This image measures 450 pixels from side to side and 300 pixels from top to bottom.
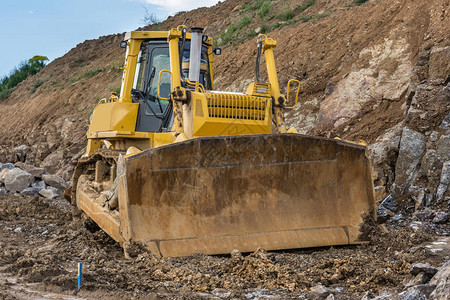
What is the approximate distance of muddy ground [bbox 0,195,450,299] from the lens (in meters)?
4.21

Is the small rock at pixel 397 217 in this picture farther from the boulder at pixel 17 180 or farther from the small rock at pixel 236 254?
the boulder at pixel 17 180

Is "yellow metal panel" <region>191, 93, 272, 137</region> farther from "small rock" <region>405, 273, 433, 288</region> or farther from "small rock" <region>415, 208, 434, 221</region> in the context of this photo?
"small rock" <region>405, 273, 433, 288</region>

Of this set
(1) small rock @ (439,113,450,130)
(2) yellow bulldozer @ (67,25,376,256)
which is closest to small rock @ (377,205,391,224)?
(2) yellow bulldozer @ (67,25,376,256)

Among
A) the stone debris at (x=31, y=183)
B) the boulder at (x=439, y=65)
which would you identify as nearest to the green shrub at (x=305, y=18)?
the boulder at (x=439, y=65)

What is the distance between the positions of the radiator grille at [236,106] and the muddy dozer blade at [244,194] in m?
0.98

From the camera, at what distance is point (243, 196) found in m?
5.71

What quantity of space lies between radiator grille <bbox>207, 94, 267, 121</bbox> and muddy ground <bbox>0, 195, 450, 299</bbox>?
1.81 m

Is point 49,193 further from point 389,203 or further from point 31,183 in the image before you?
point 389,203

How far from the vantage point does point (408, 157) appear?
8.71 meters

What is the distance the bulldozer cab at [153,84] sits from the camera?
772cm

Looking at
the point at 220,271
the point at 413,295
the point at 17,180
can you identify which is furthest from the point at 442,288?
the point at 17,180

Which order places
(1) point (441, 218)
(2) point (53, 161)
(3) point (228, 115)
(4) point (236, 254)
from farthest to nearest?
(2) point (53, 161) < (1) point (441, 218) < (3) point (228, 115) < (4) point (236, 254)

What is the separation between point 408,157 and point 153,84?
13.4ft

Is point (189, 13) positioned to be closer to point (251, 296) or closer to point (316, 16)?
point (316, 16)
